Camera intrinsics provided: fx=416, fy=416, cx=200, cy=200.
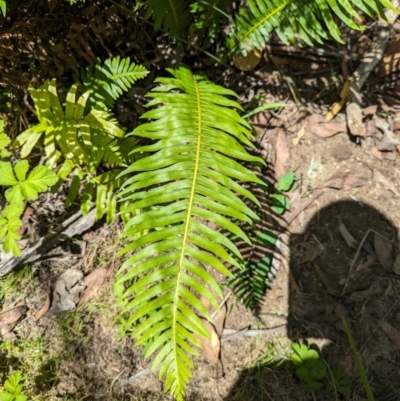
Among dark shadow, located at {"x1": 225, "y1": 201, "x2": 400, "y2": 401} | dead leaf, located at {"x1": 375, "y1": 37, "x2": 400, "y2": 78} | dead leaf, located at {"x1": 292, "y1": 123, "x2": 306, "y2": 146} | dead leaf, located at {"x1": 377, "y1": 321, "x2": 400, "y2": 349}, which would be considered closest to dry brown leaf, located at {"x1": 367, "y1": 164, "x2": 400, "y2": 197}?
dark shadow, located at {"x1": 225, "y1": 201, "x2": 400, "y2": 401}

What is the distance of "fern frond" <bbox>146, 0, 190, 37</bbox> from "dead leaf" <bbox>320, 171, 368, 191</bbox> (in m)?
1.22

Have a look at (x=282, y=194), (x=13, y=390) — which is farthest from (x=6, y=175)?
(x=282, y=194)

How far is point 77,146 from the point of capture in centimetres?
207

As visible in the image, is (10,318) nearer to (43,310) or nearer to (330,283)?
(43,310)

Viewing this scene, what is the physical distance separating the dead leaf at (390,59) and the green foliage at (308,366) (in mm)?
1690

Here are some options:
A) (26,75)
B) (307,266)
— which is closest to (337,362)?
(307,266)

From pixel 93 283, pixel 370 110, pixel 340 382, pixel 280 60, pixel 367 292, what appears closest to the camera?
pixel 340 382

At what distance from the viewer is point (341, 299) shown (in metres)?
2.31

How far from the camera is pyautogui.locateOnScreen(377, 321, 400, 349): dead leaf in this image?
221 cm

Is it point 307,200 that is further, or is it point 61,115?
point 307,200

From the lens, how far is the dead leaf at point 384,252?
91.4 inches

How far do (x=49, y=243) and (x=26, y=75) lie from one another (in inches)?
36.7

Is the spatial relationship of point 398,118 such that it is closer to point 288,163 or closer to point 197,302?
point 288,163

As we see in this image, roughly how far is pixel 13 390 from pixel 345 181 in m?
2.11
